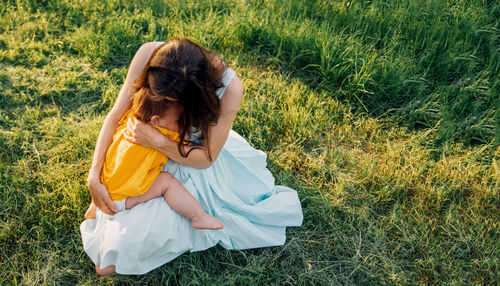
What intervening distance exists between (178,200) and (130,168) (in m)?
0.30

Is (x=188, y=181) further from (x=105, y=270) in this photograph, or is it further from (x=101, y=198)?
(x=105, y=270)

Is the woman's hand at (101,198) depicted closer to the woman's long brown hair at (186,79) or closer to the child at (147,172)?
the child at (147,172)

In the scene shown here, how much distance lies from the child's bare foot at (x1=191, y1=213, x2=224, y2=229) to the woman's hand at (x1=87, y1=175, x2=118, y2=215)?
1.38 ft

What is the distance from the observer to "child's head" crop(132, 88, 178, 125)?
1763mm

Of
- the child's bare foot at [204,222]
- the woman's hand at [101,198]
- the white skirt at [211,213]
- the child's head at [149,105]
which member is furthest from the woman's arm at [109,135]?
the child's bare foot at [204,222]

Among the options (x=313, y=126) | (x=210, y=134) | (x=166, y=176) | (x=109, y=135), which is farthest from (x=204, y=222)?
(x=313, y=126)

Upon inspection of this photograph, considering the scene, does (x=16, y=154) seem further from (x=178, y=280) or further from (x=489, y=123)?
(x=489, y=123)

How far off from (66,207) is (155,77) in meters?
1.16

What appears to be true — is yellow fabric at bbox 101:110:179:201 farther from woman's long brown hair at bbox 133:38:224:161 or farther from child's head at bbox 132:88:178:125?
woman's long brown hair at bbox 133:38:224:161

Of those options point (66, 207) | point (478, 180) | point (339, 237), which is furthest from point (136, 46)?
point (478, 180)

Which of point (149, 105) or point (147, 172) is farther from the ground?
point (149, 105)

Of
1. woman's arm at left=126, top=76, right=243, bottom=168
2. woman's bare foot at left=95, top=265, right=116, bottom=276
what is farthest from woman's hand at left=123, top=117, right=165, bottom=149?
woman's bare foot at left=95, top=265, right=116, bottom=276

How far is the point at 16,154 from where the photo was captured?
2662 mm

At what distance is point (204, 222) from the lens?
6.66 feet
